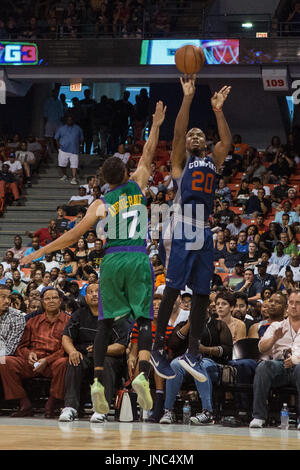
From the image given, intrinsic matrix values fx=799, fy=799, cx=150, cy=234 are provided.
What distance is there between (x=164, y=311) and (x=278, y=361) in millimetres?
2110

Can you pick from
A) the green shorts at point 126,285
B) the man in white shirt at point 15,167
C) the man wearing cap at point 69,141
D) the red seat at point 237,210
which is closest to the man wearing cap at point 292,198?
the red seat at point 237,210

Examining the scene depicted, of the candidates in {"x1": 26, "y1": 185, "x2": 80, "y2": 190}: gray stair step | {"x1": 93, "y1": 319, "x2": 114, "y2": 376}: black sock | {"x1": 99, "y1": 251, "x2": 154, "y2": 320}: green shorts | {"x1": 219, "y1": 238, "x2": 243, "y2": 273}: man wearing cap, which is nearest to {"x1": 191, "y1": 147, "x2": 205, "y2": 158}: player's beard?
{"x1": 99, "y1": 251, "x2": 154, "y2": 320}: green shorts

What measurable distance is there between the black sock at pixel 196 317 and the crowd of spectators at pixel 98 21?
544 inches

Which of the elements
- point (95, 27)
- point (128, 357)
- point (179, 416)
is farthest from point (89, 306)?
point (95, 27)

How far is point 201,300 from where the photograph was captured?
6.94 meters

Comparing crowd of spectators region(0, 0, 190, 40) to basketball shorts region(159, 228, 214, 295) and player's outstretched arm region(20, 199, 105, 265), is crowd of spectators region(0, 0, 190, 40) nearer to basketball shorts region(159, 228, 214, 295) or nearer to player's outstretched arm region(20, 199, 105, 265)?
basketball shorts region(159, 228, 214, 295)

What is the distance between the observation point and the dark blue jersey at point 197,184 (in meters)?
6.88

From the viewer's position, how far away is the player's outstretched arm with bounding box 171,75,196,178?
22.2 ft

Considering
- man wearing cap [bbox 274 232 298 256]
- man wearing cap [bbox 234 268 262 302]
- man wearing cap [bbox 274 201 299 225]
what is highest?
man wearing cap [bbox 274 201 299 225]

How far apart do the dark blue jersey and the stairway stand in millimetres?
12115

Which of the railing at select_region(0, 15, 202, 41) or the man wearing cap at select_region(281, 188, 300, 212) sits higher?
the railing at select_region(0, 15, 202, 41)

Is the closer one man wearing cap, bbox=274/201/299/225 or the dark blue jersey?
the dark blue jersey

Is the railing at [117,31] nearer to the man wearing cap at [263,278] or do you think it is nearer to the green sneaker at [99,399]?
the man wearing cap at [263,278]

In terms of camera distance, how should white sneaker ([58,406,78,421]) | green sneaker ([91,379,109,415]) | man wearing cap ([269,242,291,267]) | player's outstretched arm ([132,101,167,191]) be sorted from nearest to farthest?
green sneaker ([91,379,109,415]), player's outstretched arm ([132,101,167,191]), white sneaker ([58,406,78,421]), man wearing cap ([269,242,291,267])
